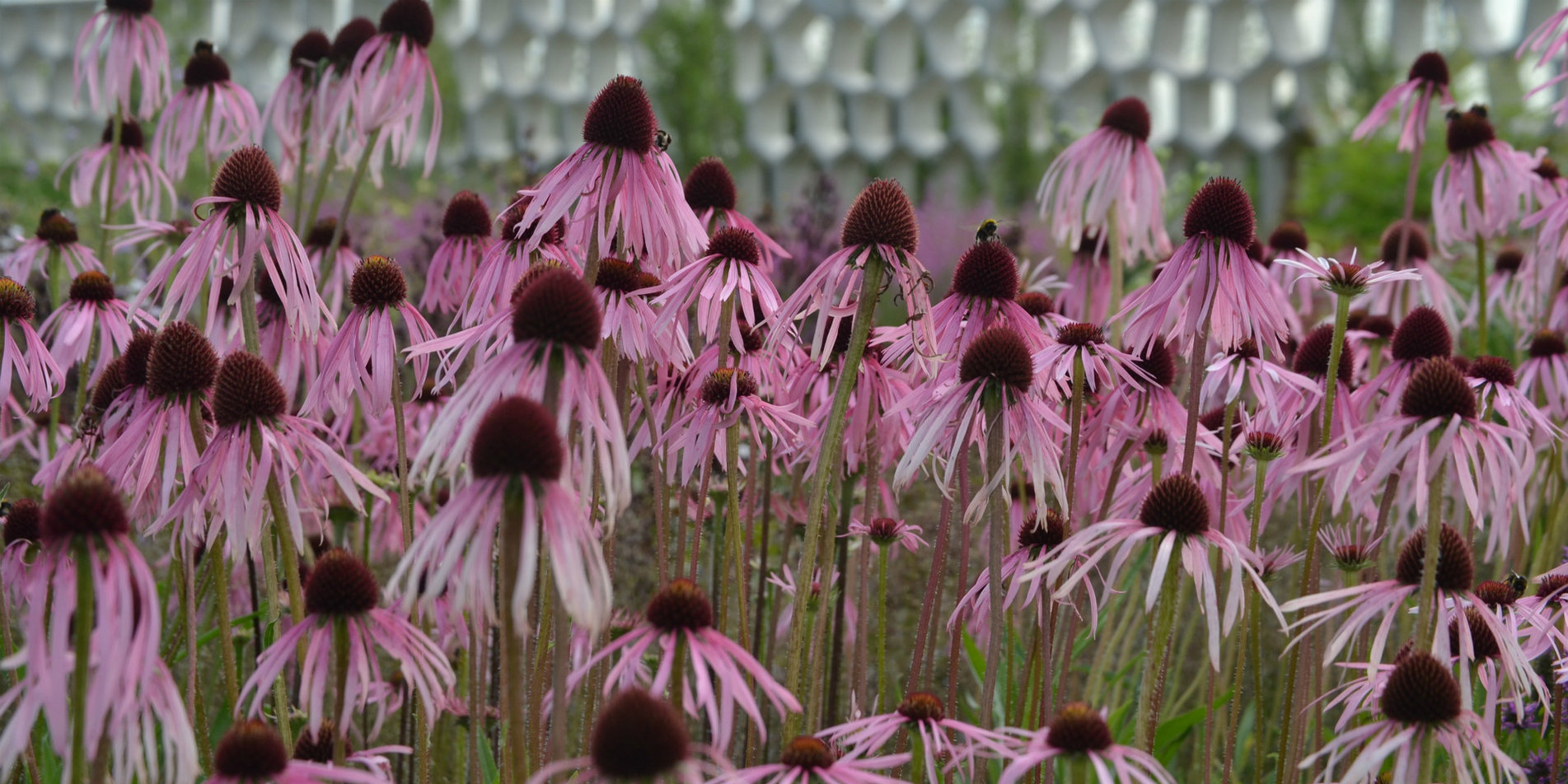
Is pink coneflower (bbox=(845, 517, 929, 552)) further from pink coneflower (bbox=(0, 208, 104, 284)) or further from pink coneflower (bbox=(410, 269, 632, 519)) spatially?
pink coneflower (bbox=(0, 208, 104, 284))

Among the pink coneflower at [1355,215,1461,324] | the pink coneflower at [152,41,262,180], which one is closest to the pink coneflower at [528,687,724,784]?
the pink coneflower at [152,41,262,180]

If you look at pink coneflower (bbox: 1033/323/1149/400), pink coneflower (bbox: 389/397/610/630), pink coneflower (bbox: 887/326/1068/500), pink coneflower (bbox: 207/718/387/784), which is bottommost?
pink coneflower (bbox: 207/718/387/784)

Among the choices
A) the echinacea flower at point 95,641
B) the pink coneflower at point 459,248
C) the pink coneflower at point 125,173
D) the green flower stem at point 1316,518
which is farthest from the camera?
the pink coneflower at point 125,173

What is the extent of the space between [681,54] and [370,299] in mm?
13162

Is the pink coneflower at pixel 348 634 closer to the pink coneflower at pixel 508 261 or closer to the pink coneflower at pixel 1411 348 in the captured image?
the pink coneflower at pixel 508 261

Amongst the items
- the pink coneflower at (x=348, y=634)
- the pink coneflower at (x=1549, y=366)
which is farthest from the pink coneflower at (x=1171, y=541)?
the pink coneflower at (x=1549, y=366)

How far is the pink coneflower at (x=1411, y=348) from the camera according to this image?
159 centimetres

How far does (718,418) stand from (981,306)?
0.33 meters

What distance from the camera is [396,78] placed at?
206 centimetres

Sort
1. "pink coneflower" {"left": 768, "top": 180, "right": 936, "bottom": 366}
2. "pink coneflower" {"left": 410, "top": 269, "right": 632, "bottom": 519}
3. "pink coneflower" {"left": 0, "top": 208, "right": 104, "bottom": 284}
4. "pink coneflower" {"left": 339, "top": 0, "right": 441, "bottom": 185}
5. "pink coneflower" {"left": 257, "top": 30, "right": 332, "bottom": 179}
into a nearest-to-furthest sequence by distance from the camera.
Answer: "pink coneflower" {"left": 410, "top": 269, "right": 632, "bottom": 519}
"pink coneflower" {"left": 768, "top": 180, "right": 936, "bottom": 366}
"pink coneflower" {"left": 339, "top": 0, "right": 441, "bottom": 185}
"pink coneflower" {"left": 0, "top": 208, "right": 104, "bottom": 284}
"pink coneflower" {"left": 257, "top": 30, "right": 332, "bottom": 179}

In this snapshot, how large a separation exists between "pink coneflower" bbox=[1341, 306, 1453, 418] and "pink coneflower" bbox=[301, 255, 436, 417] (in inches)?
46.6

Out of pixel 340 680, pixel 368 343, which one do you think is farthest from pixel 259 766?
pixel 368 343

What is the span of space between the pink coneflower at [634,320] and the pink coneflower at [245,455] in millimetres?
301

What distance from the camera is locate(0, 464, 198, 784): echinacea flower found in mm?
804
